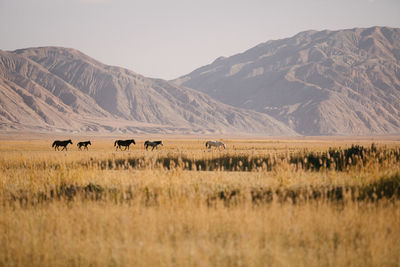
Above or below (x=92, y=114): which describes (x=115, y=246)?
below

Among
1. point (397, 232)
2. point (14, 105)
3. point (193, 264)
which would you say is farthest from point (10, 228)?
point (14, 105)

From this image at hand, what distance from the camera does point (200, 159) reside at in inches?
960

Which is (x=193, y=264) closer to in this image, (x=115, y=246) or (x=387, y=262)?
(x=115, y=246)

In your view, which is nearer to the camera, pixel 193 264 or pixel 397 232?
pixel 193 264

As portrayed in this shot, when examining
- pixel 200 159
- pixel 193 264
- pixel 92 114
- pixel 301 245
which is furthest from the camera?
pixel 92 114

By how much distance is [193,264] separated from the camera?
573 centimetres

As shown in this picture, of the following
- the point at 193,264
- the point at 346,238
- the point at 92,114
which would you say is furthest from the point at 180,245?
the point at 92,114

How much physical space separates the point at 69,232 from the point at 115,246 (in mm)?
1404

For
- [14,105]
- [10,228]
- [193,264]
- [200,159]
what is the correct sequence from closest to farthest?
[193,264] → [10,228] → [200,159] → [14,105]

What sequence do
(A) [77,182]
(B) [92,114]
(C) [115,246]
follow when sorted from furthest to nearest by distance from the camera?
1. (B) [92,114]
2. (A) [77,182]
3. (C) [115,246]

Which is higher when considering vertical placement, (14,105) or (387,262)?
(14,105)

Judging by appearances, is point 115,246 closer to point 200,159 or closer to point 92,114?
point 200,159

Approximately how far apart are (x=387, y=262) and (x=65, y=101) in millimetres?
200693

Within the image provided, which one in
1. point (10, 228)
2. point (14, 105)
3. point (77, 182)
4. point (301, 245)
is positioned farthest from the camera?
point (14, 105)
